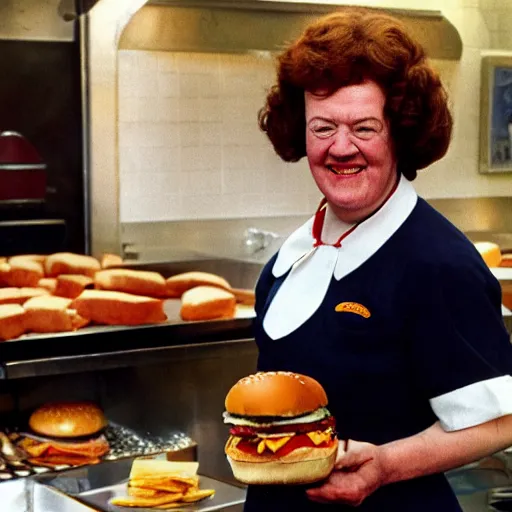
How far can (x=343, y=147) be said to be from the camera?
204 cm

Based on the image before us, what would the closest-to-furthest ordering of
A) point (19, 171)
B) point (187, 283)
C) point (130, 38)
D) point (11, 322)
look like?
1. point (11, 322)
2. point (19, 171)
3. point (187, 283)
4. point (130, 38)

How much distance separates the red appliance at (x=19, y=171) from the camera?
13.4 ft

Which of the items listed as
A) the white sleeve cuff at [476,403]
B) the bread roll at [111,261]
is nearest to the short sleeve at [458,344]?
the white sleeve cuff at [476,403]

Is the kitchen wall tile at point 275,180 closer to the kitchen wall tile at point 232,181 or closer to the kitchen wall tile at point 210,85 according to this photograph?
the kitchen wall tile at point 232,181

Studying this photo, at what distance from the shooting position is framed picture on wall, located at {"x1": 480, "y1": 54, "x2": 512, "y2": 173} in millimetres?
5672

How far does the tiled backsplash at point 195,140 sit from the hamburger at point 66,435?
1.01 m

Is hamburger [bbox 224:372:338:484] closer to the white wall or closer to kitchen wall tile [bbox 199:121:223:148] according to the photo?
the white wall

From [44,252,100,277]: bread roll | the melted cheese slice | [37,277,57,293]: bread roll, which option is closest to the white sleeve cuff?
the melted cheese slice

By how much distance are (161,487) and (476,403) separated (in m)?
1.50

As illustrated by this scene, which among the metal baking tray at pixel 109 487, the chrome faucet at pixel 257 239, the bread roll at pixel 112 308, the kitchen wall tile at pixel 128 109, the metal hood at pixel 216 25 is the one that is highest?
the metal hood at pixel 216 25

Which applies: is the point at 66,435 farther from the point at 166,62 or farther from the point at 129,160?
the point at 166,62

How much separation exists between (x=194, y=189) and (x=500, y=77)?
1.78 metres

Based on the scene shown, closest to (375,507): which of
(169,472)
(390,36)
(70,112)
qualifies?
(390,36)

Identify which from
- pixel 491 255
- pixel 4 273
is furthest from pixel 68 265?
pixel 491 255
